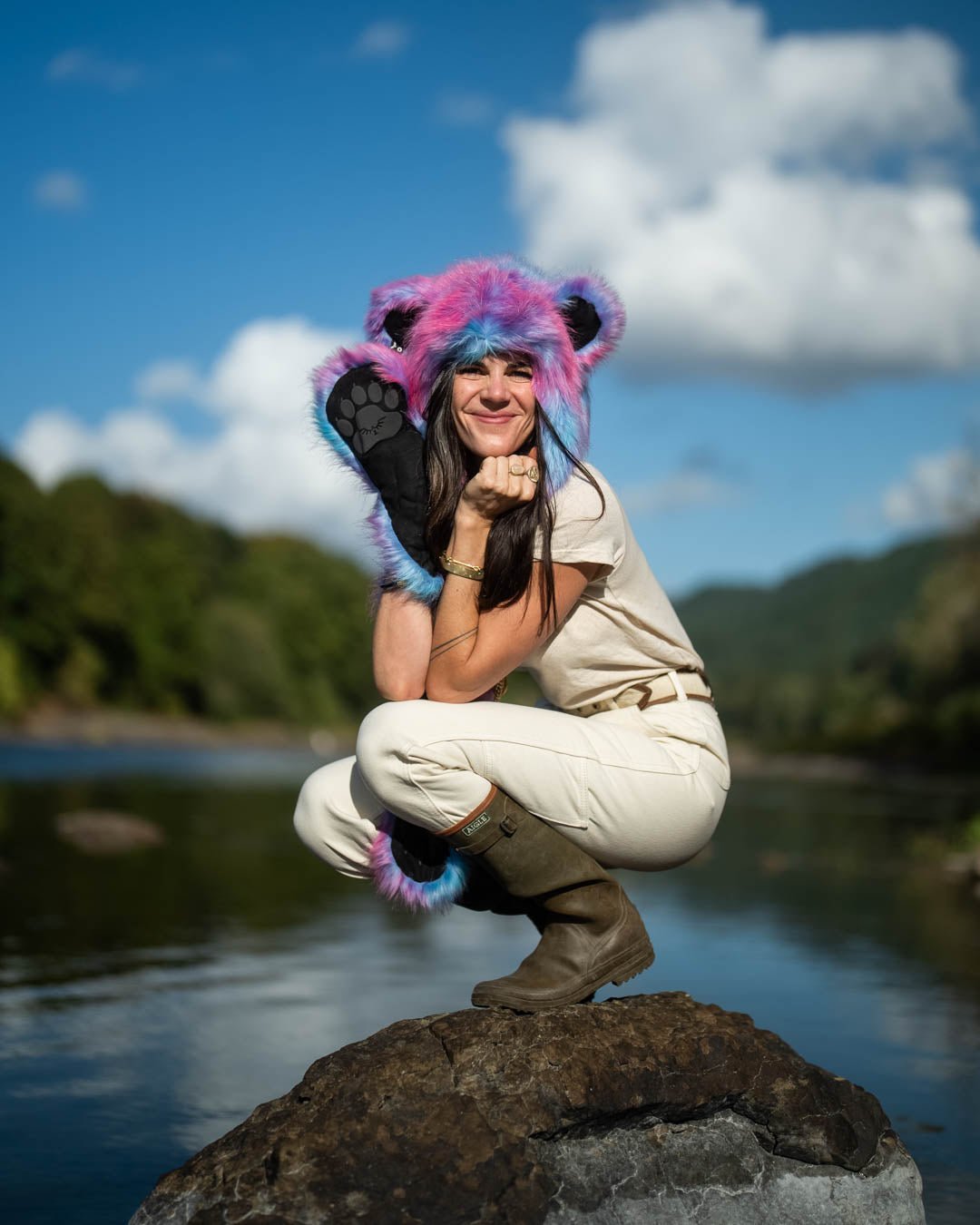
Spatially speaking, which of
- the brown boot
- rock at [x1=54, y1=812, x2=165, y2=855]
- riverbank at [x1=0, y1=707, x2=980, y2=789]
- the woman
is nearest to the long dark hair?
the woman

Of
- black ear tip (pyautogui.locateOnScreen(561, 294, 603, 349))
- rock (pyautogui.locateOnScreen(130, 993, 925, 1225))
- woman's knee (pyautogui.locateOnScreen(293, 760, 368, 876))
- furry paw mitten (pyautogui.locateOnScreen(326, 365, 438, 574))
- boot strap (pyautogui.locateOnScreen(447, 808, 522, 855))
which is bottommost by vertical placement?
rock (pyautogui.locateOnScreen(130, 993, 925, 1225))

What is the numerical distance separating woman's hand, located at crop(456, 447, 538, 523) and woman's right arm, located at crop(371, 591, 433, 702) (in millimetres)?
257

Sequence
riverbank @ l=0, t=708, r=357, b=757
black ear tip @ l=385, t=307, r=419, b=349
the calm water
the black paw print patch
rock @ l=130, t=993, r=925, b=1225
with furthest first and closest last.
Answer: riverbank @ l=0, t=708, r=357, b=757, the calm water, black ear tip @ l=385, t=307, r=419, b=349, the black paw print patch, rock @ l=130, t=993, r=925, b=1225

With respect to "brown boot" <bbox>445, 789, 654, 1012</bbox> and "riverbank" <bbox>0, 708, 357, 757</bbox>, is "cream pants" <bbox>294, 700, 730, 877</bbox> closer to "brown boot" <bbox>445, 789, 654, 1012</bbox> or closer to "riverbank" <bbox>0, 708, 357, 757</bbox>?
"brown boot" <bbox>445, 789, 654, 1012</bbox>

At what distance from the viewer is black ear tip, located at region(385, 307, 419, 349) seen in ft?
10.8

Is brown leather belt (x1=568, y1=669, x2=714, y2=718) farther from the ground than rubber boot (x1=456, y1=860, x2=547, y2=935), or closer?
farther from the ground

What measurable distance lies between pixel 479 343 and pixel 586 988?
1.51 meters

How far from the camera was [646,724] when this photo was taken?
10.7 ft

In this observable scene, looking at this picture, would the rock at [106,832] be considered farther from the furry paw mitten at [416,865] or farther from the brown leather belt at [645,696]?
the brown leather belt at [645,696]

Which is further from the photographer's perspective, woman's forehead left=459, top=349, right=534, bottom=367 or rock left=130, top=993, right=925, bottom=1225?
woman's forehead left=459, top=349, right=534, bottom=367

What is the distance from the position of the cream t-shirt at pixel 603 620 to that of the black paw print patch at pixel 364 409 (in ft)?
1.49

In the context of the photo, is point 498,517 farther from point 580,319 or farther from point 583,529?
point 580,319

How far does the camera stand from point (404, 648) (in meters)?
3.10

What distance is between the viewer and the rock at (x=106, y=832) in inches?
421
